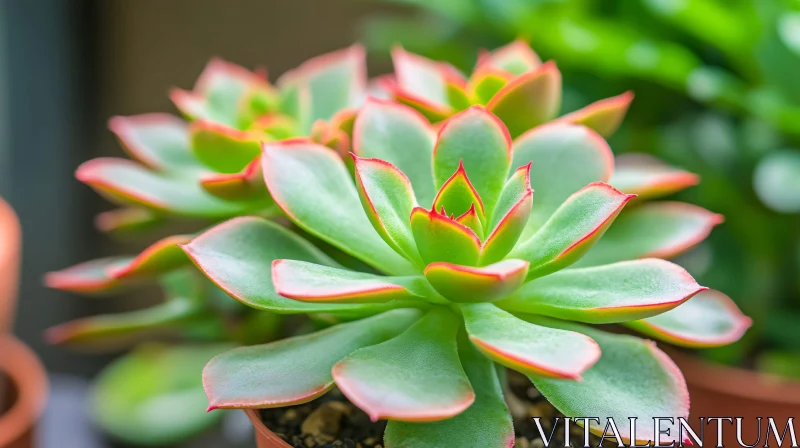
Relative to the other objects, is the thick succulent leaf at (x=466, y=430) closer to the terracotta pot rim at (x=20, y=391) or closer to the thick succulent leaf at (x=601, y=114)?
the thick succulent leaf at (x=601, y=114)

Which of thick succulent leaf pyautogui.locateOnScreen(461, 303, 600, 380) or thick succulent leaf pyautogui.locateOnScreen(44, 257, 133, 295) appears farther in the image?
thick succulent leaf pyautogui.locateOnScreen(44, 257, 133, 295)

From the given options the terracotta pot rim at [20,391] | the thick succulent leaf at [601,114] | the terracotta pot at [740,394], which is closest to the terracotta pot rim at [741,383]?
the terracotta pot at [740,394]

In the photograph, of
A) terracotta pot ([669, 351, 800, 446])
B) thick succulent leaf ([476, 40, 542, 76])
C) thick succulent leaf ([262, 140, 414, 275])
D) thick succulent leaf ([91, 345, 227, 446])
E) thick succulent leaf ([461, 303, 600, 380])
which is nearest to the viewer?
thick succulent leaf ([461, 303, 600, 380])

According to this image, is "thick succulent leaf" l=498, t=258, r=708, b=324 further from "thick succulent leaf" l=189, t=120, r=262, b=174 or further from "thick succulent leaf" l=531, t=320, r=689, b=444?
"thick succulent leaf" l=189, t=120, r=262, b=174

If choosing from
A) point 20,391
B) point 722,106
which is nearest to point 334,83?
point 20,391

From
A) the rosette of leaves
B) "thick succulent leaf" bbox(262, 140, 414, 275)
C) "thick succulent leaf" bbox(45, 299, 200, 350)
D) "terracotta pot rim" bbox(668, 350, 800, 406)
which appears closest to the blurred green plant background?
"terracotta pot rim" bbox(668, 350, 800, 406)

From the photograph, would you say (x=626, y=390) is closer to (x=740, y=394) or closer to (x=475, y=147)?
(x=475, y=147)

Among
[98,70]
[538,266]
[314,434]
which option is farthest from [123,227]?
[98,70]
